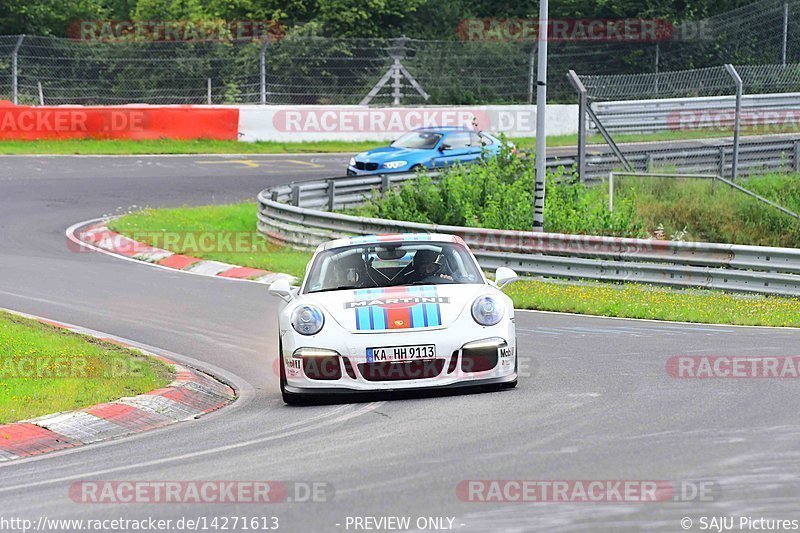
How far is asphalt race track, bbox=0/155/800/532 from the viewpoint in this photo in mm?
6359

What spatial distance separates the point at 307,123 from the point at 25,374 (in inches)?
1053

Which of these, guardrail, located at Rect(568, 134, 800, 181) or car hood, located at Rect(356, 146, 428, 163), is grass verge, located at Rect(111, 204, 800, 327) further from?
guardrail, located at Rect(568, 134, 800, 181)

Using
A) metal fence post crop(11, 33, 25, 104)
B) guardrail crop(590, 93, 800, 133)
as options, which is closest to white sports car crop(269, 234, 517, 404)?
A: guardrail crop(590, 93, 800, 133)

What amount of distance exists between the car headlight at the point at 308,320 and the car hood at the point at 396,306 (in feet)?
0.28

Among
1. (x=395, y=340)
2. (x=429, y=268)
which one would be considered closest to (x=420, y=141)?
(x=429, y=268)

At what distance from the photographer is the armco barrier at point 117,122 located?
3384 centimetres

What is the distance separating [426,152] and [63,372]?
18.0m

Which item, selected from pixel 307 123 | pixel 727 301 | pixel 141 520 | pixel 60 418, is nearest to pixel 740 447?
pixel 141 520

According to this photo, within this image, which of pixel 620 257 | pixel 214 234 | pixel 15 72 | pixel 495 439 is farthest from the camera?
pixel 15 72

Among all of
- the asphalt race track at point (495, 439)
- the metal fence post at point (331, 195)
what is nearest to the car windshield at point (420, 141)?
the metal fence post at point (331, 195)

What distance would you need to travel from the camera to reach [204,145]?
3538cm

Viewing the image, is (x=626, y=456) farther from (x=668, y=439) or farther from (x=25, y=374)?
(x=25, y=374)

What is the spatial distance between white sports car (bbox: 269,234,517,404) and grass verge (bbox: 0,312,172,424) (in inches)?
61.6

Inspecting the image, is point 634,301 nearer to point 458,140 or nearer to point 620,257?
point 620,257
